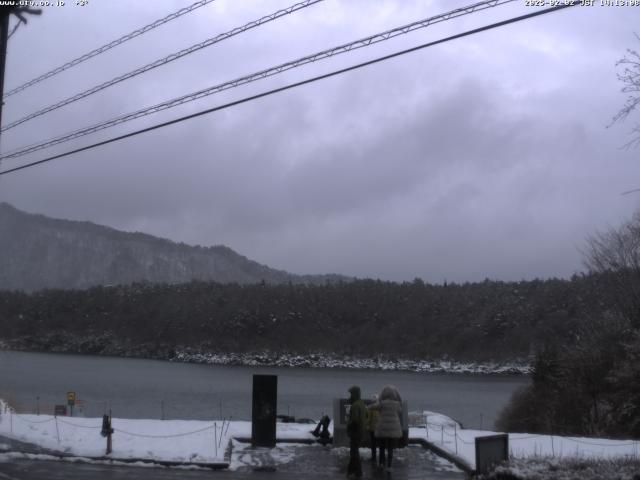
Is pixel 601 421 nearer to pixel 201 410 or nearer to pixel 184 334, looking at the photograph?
pixel 201 410

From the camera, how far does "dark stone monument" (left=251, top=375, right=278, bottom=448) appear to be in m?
17.5

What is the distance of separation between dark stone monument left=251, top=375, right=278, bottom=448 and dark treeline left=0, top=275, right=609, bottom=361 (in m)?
107

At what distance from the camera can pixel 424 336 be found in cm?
14288

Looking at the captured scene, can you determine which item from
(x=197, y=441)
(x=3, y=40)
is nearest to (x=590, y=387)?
(x=197, y=441)

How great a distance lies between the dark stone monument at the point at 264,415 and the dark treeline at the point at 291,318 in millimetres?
107106

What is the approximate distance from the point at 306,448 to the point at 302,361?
409 ft

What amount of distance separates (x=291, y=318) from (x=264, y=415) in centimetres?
14006

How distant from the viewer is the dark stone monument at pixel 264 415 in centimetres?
1747

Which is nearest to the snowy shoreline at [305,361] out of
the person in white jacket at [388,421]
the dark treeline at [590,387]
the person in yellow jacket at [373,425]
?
the dark treeline at [590,387]

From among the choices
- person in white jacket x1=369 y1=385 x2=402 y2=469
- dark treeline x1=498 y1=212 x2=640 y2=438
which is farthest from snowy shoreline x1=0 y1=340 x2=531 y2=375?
person in white jacket x1=369 y1=385 x2=402 y2=469

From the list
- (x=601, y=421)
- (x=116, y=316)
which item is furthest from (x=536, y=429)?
(x=116, y=316)

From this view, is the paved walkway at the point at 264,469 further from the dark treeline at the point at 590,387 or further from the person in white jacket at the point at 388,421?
the dark treeline at the point at 590,387

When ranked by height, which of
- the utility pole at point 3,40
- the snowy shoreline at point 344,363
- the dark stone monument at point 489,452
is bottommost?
the dark stone monument at point 489,452

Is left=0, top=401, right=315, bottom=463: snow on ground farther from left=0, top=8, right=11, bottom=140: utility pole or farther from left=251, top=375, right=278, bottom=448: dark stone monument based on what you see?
left=0, top=8, right=11, bottom=140: utility pole
